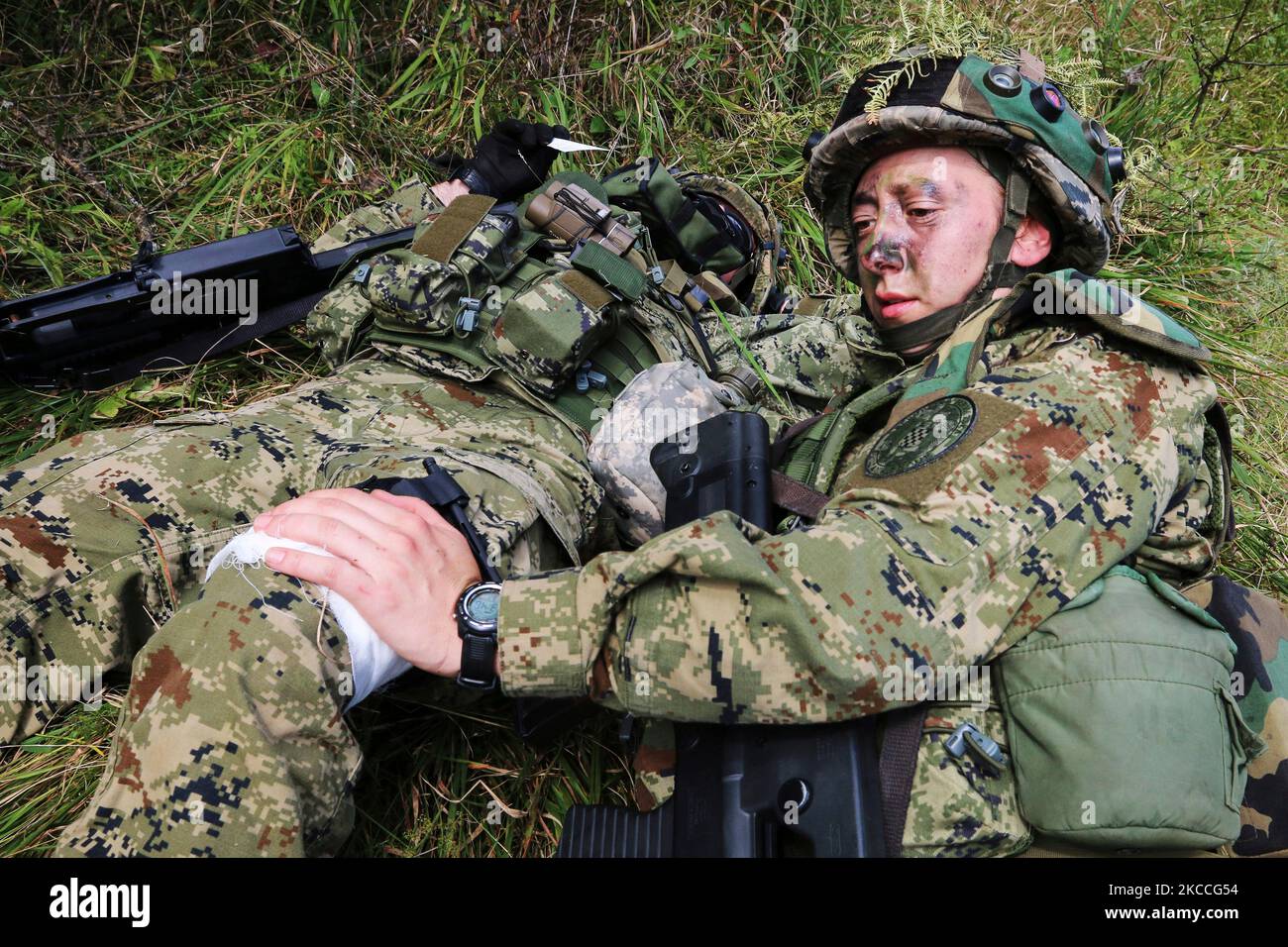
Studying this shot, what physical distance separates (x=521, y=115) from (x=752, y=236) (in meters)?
A: 1.37

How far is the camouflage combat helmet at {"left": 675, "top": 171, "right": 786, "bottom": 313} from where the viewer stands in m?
4.26

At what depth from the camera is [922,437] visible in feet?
7.09

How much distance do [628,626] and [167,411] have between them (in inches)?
101

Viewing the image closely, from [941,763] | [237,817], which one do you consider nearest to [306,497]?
[237,817]

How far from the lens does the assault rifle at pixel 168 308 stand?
332 cm

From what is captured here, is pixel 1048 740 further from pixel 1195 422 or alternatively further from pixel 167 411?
pixel 167 411

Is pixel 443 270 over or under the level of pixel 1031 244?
over

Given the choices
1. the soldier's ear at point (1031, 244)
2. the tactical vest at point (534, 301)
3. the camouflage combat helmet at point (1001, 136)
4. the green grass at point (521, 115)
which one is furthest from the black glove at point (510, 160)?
the soldier's ear at point (1031, 244)

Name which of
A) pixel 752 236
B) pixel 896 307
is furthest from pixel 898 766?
pixel 752 236

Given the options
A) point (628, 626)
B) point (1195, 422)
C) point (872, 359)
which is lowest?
point (628, 626)

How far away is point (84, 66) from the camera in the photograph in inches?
171

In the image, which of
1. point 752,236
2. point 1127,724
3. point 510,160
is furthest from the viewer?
point 752,236

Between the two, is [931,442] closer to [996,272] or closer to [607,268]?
[996,272]

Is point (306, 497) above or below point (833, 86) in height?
below
